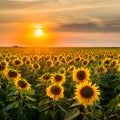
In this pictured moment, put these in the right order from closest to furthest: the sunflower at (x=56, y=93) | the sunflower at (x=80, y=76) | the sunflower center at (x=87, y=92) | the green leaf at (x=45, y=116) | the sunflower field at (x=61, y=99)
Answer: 1. the sunflower field at (x=61, y=99)
2. the sunflower center at (x=87, y=92)
3. the green leaf at (x=45, y=116)
4. the sunflower at (x=56, y=93)
5. the sunflower at (x=80, y=76)

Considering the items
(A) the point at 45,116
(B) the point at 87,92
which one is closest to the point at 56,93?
(A) the point at 45,116

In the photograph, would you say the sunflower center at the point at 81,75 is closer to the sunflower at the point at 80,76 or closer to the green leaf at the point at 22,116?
the sunflower at the point at 80,76

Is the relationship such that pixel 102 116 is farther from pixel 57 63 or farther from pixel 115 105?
pixel 57 63

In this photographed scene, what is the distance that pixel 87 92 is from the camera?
706cm

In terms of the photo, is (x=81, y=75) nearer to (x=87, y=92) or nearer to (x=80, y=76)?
(x=80, y=76)

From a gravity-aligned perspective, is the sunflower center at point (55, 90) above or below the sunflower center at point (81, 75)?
below

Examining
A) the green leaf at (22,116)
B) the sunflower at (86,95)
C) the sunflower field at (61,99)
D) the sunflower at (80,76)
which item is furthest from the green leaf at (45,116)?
the sunflower at (80,76)

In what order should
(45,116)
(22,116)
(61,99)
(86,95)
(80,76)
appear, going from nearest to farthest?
(86,95), (45,116), (22,116), (61,99), (80,76)

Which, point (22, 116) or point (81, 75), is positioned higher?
point (81, 75)

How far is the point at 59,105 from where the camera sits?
8.00 meters

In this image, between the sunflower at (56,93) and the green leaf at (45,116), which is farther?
the sunflower at (56,93)

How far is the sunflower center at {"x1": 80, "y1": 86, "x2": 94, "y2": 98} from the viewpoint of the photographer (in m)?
6.99

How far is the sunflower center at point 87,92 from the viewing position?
699 centimetres

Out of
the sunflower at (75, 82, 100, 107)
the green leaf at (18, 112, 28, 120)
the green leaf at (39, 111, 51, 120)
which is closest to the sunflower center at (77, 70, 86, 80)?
the green leaf at (39, 111, 51, 120)
